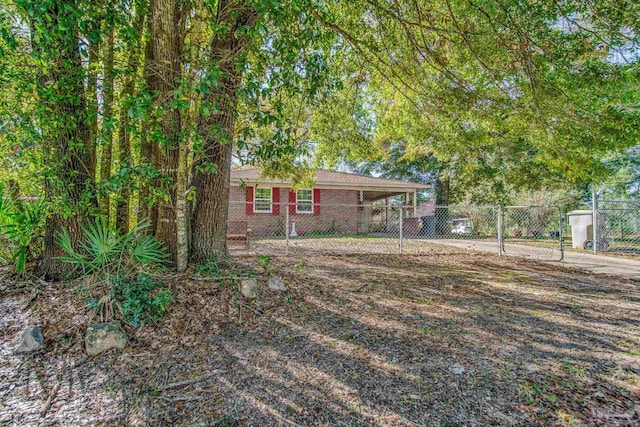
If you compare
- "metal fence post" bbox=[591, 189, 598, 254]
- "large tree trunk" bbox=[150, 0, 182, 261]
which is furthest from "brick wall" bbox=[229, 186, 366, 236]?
"large tree trunk" bbox=[150, 0, 182, 261]

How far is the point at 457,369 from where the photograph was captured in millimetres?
2576

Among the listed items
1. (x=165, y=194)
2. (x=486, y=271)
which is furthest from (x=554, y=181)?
(x=165, y=194)

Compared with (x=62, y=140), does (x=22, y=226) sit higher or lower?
lower

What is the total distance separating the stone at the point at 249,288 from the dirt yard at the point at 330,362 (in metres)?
0.13

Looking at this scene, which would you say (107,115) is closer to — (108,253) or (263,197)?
(108,253)

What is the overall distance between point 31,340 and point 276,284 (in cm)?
247

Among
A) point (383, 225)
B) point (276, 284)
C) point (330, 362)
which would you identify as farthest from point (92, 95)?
point (383, 225)

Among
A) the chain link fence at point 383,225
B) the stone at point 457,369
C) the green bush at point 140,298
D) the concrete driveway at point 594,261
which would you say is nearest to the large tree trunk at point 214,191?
the green bush at point 140,298

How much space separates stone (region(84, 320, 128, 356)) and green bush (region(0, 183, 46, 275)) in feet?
6.13

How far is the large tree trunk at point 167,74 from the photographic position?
11.1 feet

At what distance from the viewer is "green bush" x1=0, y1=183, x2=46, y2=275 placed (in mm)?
3943

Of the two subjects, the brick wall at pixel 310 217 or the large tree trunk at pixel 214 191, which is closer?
the large tree trunk at pixel 214 191

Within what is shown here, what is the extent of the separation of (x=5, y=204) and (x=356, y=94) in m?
6.46

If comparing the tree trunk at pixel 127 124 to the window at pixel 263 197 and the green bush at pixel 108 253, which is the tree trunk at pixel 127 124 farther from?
the window at pixel 263 197
